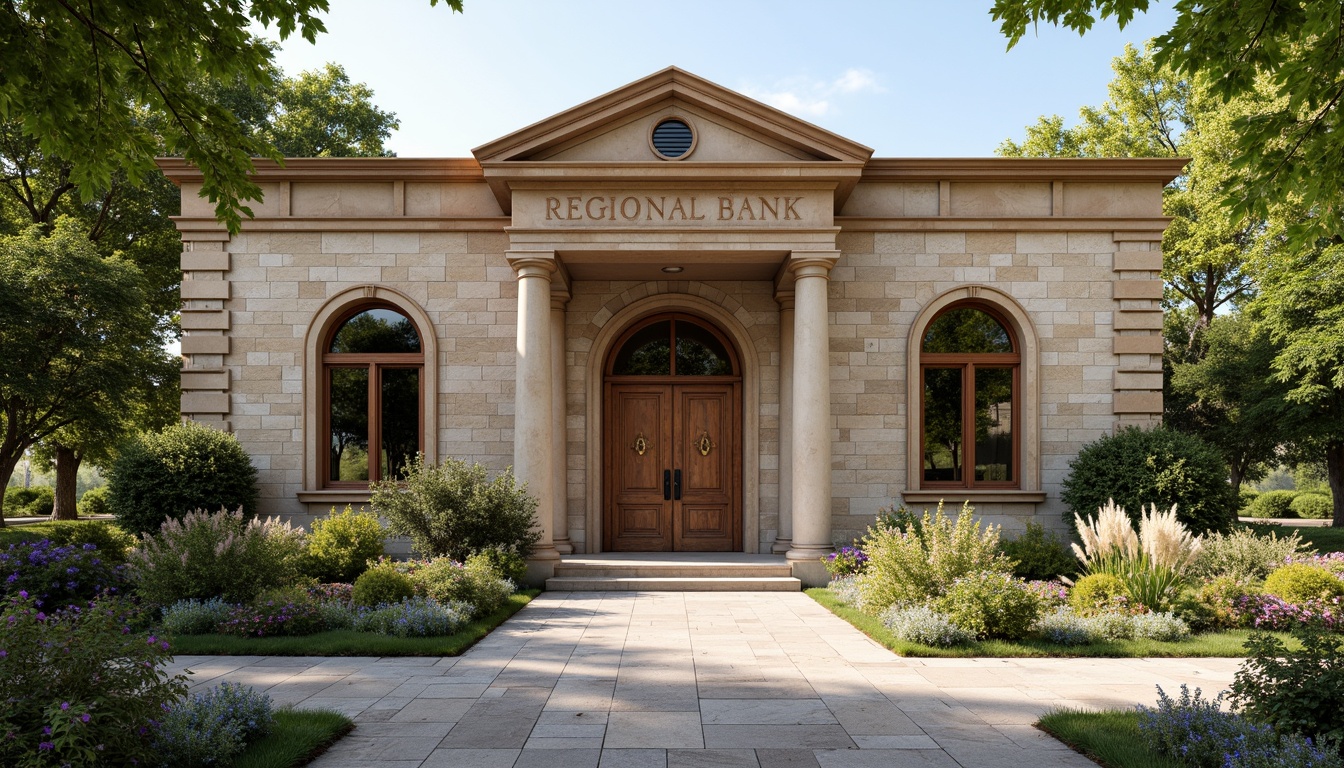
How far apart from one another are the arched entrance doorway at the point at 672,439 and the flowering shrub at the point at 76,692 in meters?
11.1

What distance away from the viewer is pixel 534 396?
527 inches

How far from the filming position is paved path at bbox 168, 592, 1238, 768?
17.8 ft

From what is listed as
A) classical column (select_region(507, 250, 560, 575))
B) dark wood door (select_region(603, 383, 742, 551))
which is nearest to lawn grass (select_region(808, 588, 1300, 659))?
classical column (select_region(507, 250, 560, 575))

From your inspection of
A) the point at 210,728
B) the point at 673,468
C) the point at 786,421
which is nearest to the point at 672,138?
the point at 786,421

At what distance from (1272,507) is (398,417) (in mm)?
42677

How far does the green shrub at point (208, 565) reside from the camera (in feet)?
32.9

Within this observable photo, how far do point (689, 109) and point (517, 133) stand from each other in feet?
9.47

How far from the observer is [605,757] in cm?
532

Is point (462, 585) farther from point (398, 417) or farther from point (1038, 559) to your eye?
point (1038, 559)

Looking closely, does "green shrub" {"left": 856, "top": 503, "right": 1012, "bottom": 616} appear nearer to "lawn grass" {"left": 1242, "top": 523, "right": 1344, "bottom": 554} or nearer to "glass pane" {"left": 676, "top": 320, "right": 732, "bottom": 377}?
"glass pane" {"left": 676, "top": 320, "right": 732, "bottom": 377}

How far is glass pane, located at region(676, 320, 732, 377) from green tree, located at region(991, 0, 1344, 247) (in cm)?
956

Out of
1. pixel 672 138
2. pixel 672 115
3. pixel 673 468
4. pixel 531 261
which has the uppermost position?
pixel 672 115

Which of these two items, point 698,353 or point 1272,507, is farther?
Result: point 1272,507

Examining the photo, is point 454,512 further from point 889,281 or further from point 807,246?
point 889,281
